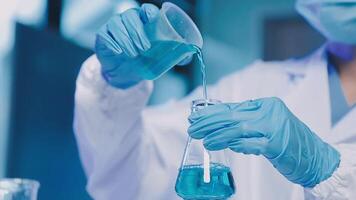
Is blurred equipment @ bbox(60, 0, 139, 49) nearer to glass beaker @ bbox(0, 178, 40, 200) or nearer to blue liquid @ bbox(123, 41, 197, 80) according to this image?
blue liquid @ bbox(123, 41, 197, 80)

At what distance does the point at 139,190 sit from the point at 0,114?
1.92 feet

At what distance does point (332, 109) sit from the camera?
3.72 ft

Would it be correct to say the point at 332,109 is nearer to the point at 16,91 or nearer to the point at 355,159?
the point at 355,159

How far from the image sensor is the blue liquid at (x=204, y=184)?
0.68 metres

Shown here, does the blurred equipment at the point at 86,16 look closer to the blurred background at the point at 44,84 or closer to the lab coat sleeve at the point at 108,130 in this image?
the blurred background at the point at 44,84

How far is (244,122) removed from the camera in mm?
730

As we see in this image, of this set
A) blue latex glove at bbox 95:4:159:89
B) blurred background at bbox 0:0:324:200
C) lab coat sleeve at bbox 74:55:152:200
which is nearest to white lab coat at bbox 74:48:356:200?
lab coat sleeve at bbox 74:55:152:200

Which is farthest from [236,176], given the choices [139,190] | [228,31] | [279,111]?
[228,31]

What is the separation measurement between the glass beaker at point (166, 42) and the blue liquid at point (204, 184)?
0.19m

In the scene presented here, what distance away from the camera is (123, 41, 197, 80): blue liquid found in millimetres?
811

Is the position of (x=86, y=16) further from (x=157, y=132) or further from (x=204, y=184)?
(x=204, y=184)

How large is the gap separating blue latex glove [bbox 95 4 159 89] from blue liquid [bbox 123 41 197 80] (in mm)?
18

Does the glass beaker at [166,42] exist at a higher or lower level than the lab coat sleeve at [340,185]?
higher

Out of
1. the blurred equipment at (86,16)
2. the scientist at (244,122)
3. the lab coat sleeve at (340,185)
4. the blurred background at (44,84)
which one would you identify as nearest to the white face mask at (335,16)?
the scientist at (244,122)
